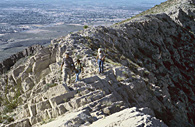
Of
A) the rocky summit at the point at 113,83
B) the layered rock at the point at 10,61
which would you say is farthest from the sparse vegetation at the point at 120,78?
the layered rock at the point at 10,61

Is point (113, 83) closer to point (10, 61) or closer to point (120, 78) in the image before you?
point (120, 78)

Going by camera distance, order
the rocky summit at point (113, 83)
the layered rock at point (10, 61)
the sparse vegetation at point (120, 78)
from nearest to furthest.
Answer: the rocky summit at point (113, 83) → the sparse vegetation at point (120, 78) → the layered rock at point (10, 61)

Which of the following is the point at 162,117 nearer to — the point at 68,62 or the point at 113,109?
the point at 113,109

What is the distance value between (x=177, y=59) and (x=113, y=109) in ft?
74.1

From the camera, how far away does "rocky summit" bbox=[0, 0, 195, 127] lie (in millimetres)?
10648

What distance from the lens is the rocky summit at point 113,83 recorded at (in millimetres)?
10648

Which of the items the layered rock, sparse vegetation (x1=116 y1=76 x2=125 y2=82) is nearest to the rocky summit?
sparse vegetation (x1=116 y1=76 x2=125 y2=82)

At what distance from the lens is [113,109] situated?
430 inches

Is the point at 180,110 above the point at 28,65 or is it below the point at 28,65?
below

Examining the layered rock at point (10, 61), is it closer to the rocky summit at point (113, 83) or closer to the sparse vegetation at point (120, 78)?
the rocky summit at point (113, 83)

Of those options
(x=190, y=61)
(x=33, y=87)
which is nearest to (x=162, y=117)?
(x=33, y=87)

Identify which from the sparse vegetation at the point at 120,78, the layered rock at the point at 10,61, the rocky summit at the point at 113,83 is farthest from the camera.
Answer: the layered rock at the point at 10,61

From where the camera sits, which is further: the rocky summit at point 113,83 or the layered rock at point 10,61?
the layered rock at point 10,61

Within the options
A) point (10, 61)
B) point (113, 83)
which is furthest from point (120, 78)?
point (10, 61)
